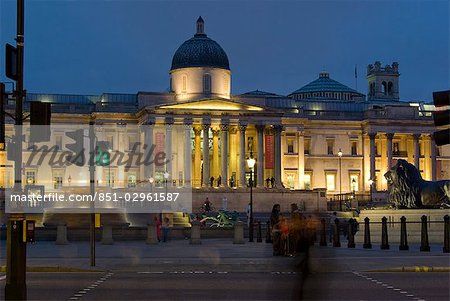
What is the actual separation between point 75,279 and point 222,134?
3344 inches

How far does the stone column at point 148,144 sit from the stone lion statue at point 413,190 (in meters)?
66.8

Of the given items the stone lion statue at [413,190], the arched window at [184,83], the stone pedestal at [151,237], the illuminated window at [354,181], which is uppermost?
the arched window at [184,83]

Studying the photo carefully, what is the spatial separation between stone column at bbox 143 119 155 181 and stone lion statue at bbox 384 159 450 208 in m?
66.8

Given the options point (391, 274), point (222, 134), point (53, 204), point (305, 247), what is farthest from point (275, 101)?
point (305, 247)

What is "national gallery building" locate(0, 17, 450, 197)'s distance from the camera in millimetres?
110062

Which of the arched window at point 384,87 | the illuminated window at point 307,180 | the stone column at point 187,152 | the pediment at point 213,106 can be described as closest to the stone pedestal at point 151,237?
the stone column at point 187,152

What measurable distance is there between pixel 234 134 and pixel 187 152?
6.41 meters

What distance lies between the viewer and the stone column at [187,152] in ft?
355

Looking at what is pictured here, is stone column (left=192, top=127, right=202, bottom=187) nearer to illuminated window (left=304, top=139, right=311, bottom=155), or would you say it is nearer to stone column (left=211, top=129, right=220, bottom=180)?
stone column (left=211, top=129, right=220, bottom=180)

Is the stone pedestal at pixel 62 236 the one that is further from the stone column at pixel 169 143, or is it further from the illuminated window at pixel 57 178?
the illuminated window at pixel 57 178

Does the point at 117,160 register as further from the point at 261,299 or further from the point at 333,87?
the point at 261,299

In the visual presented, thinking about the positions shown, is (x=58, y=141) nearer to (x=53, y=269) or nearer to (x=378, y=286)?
(x=53, y=269)

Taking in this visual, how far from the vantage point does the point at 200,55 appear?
115 meters

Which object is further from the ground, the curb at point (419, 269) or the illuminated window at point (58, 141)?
the illuminated window at point (58, 141)
